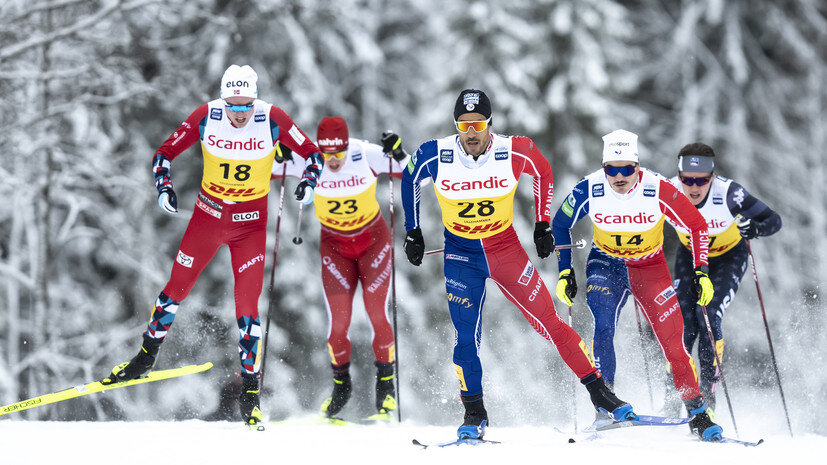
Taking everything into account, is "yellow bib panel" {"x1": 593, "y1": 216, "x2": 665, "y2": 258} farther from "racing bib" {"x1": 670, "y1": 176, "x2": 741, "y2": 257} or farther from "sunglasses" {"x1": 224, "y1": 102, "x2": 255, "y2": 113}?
"sunglasses" {"x1": 224, "y1": 102, "x2": 255, "y2": 113}

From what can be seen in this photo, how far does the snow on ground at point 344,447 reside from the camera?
6051 mm

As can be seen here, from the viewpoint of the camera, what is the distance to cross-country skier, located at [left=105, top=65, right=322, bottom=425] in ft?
24.1

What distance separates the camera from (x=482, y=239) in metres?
6.82

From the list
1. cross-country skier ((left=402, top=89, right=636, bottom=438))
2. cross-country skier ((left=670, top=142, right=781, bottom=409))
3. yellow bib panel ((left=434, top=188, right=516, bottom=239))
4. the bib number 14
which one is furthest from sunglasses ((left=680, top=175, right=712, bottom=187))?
yellow bib panel ((left=434, top=188, right=516, bottom=239))

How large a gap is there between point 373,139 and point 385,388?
1172cm

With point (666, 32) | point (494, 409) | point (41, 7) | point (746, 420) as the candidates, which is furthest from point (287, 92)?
point (746, 420)

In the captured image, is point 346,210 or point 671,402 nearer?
point 671,402

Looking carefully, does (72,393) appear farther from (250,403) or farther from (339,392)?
(339,392)

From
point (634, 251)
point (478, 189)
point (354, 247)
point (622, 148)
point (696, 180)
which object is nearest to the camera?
point (478, 189)

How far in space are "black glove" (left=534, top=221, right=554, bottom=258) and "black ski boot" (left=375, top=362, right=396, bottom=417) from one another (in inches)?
104

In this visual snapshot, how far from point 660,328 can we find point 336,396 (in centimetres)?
321

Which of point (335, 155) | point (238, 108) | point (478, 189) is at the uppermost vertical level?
point (238, 108)

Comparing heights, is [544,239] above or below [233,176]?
below

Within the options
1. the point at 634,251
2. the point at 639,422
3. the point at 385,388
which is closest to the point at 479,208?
the point at 634,251
